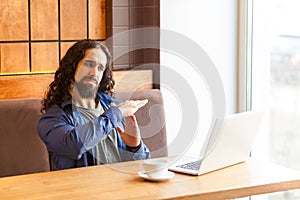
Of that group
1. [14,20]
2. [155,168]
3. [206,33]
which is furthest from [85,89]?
[206,33]

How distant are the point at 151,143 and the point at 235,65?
949mm

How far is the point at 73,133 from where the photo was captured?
259 centimetres

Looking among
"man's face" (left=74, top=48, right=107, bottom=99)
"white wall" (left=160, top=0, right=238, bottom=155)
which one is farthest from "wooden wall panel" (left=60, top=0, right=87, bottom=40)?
"man's face" (left=74, top=48, right=107, bottom=99)

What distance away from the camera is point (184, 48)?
3721 millimetres

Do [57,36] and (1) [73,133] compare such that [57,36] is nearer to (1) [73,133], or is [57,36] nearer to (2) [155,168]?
(1) [73,133]

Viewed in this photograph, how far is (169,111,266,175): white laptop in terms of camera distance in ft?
7.88

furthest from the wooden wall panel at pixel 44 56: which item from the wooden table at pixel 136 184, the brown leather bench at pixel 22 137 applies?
the wooden table at pixel 136 184

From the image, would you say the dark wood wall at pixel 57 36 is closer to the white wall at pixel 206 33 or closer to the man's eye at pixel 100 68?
the white wall at pixel 206 33

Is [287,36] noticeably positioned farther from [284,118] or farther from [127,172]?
[127,172]

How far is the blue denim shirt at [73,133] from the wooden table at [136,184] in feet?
0.38

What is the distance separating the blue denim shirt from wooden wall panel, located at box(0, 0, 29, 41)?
0.72m

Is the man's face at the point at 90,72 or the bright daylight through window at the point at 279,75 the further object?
the bright daylight through window at the point at 279,75

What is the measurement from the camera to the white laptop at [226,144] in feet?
7.88

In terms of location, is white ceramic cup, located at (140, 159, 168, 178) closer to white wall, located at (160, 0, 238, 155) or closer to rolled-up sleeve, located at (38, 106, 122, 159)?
rolled-up sleeve, located at (38, 106, 122, 159)
